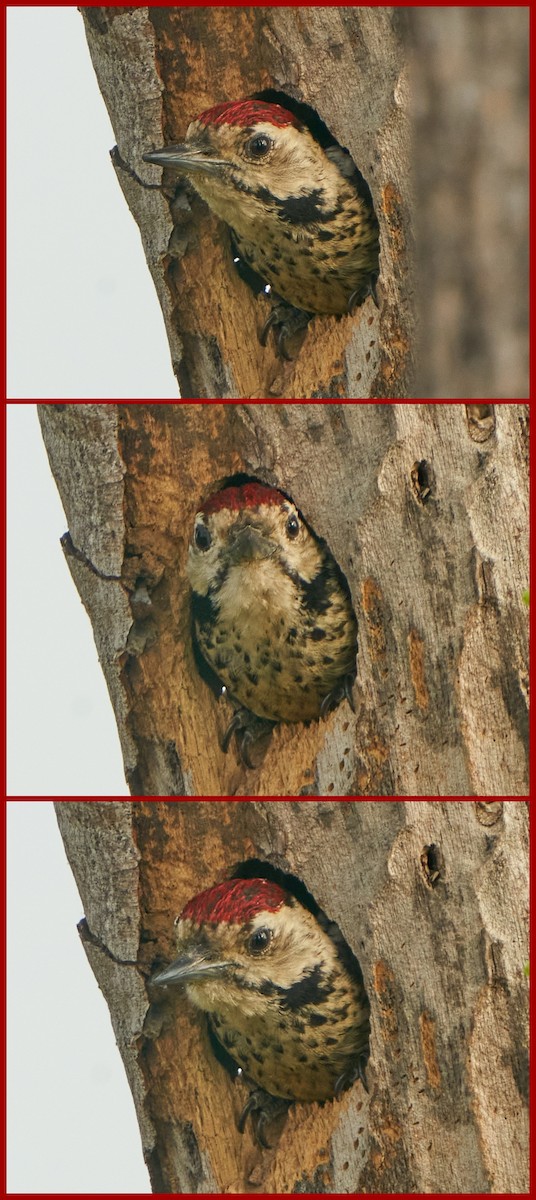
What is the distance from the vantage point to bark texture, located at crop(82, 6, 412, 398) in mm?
4359

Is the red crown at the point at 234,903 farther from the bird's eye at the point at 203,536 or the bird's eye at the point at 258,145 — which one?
the bird's eye at the point at 258,145

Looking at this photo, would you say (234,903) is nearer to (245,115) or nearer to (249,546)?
(249,546)

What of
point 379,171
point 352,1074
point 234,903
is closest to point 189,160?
point 379,171

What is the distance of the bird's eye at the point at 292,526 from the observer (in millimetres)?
4316

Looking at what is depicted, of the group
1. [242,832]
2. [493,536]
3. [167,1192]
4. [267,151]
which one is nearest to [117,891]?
[242,832]

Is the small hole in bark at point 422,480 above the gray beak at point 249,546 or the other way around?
above

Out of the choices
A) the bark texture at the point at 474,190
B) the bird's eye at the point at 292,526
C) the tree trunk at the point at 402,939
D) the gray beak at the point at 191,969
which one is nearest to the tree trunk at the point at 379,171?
the bark texture at the point at 474,190

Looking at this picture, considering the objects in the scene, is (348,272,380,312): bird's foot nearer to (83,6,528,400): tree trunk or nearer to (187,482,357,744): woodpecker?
(83,6,528,400): tree trunk

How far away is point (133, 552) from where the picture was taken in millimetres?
4383

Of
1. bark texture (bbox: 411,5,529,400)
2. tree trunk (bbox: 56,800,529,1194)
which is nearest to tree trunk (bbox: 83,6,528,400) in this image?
bark texture (bbox: 411,5,529,400)

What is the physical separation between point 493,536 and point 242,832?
25.7 inches

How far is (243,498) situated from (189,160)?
0.60 m

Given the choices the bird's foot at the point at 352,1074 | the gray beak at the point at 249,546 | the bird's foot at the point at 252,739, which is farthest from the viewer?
the bird's foot at the point at 252,739

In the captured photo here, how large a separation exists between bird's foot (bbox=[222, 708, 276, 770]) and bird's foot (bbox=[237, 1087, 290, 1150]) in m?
0.57
